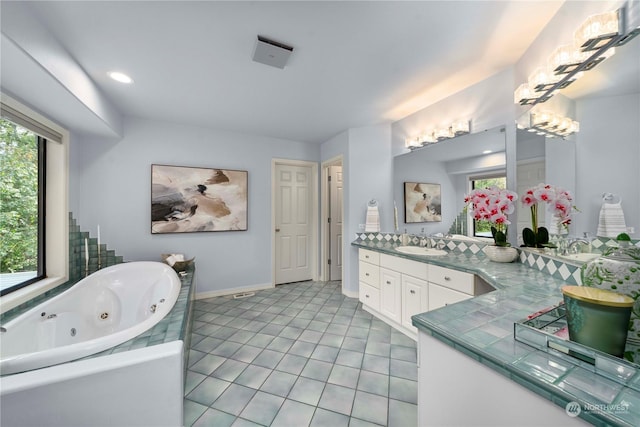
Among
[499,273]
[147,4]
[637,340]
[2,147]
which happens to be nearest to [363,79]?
[147,4]

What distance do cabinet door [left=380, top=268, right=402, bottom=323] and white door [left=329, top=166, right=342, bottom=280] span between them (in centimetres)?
160

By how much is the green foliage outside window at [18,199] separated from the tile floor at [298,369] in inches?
58.7

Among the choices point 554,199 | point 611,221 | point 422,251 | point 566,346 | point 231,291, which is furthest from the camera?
point 231,291

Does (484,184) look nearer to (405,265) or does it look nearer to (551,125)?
(551,125)

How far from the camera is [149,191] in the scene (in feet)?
9.89

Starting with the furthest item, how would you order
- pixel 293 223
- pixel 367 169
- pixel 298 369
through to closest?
pixel 293 223, pixel 367 169, pixel 298 369

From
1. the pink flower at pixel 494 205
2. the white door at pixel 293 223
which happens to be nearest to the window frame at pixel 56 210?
the white door at pixel 293 223

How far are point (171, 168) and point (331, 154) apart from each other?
2191 mm

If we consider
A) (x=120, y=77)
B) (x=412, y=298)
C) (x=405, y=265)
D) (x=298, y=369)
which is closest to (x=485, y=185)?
(x=405, y=265)

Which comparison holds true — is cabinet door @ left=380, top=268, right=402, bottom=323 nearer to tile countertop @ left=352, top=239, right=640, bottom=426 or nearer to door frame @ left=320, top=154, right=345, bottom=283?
tile countertop @ left=352, top=239, right=640, bottom=426

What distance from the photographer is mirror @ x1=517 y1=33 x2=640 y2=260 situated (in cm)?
102

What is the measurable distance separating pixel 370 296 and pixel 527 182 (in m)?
1.81

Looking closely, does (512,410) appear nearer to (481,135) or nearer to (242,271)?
(481,135)

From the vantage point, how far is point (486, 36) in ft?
5.37
